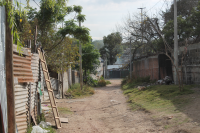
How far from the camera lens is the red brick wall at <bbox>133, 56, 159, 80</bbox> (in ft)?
58.1

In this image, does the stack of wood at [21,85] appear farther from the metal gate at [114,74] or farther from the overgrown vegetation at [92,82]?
the metal gate at [114,74]

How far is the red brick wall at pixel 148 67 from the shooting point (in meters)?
17.7

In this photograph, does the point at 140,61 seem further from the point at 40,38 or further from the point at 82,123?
the point at 82,123

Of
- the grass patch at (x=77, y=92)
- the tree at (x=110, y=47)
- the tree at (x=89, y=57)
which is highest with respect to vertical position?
the tree at (x=110, y=47)

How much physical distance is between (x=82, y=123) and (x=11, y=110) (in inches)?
188

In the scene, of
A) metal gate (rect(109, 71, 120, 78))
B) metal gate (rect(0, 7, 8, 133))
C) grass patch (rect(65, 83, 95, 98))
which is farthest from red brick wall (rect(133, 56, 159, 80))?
metal gate (rect(109, 71, 120, 78))

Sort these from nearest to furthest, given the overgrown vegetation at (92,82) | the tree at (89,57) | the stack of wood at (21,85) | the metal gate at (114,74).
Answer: the stack of wood at (21,85)
the overgrown vegetation at (92,82)
the tree at (89,57)
the metal gate at (114,74)

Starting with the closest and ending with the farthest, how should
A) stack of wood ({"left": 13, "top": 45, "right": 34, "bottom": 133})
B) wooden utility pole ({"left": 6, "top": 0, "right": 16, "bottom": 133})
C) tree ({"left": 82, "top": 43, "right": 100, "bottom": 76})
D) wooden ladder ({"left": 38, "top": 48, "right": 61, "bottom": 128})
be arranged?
wooden utility pole ({"left": 6, "top": 0, "right": 16, "bottom": 133}) < stack of wood ({"left": 13, "top": 45, "right": 34, "bottom": 133}) < wooden ladder ({"left": 38, "top": 48, "right": 61, "bottom": 128}) < tree ({"left": 82, "top": 43, "right": 100, "bottom": 76})

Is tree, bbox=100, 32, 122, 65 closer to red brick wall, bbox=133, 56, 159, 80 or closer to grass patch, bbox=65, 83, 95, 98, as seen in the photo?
red brick wall, bbox=133, 56, 159, 80

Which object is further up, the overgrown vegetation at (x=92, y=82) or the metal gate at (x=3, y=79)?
the metal gate at (x=3, y=79)

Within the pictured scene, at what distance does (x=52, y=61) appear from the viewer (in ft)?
40.6

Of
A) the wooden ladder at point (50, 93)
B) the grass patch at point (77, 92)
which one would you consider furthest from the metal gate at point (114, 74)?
the wooden ladder at point (50, 93)

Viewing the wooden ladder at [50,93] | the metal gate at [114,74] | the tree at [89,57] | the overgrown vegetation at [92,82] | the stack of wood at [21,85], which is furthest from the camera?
the metal gate at [114,74]

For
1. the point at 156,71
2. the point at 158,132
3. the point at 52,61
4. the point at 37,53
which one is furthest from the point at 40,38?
the point at 156,71
